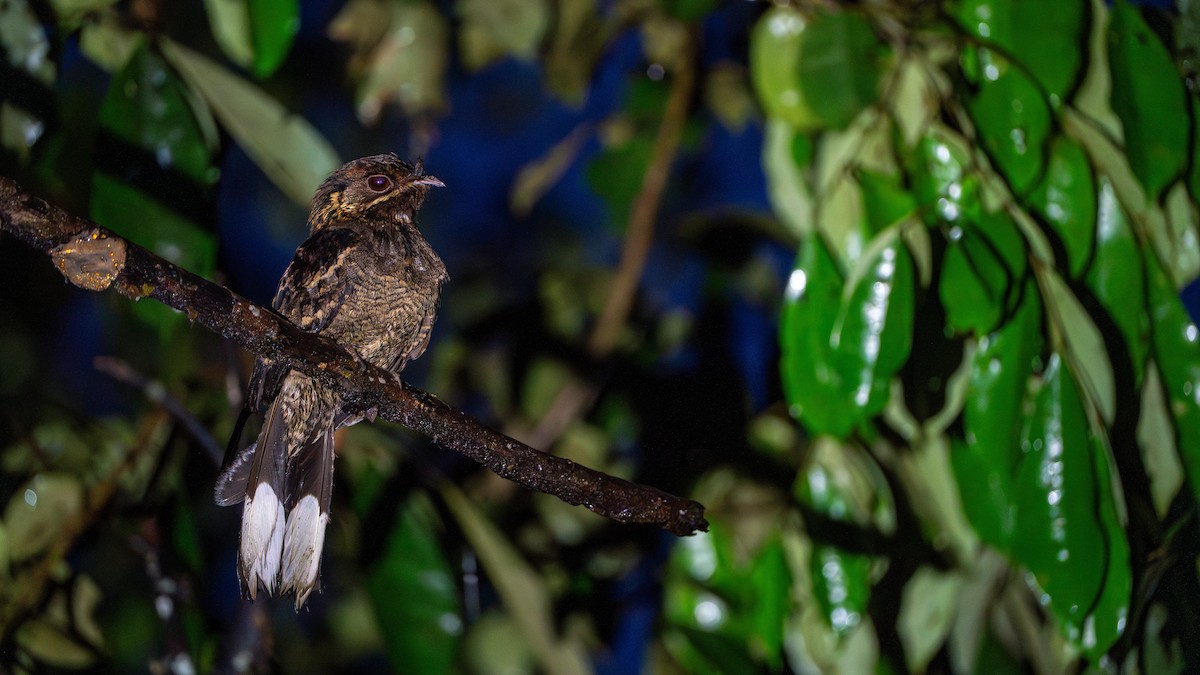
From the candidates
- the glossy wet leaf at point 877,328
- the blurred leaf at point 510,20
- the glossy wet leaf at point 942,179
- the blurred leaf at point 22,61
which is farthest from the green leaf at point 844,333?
the blurred leaf at point 22,61

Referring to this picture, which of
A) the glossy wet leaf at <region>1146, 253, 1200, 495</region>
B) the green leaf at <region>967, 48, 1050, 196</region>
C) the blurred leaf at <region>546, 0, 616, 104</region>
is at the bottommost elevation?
the glossy wet leaf at <region>1146, 253, 1200, 495</region>

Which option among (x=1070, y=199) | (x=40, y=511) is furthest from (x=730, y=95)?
(x=40, y=511)

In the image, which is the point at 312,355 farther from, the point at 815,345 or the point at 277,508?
the point at 815,345

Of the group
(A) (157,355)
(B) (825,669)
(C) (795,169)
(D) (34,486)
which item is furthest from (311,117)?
(B) (825,669)

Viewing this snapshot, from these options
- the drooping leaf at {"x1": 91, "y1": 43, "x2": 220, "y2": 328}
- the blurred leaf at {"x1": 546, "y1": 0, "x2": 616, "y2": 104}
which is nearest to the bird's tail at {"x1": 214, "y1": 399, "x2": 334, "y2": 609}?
the drooping leaf at {"x1": 91, "y1": 43, "x2": 220, "y2": 328}

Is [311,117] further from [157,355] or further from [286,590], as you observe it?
[286,590]

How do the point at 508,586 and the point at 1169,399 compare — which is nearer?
the point at 1169,399

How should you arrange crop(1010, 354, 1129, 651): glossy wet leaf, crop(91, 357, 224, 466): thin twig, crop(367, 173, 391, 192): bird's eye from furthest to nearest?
1. crop(91, 357, 224, 466): thin twig
2. crop(1010, 354, 1129, 651): glossy wet leaf
3. crop(367, 173, 391, 192): bird's eye

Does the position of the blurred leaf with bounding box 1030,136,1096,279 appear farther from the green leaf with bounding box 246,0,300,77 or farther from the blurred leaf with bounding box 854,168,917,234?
the green leaf with bounding box 246,0,300,77
